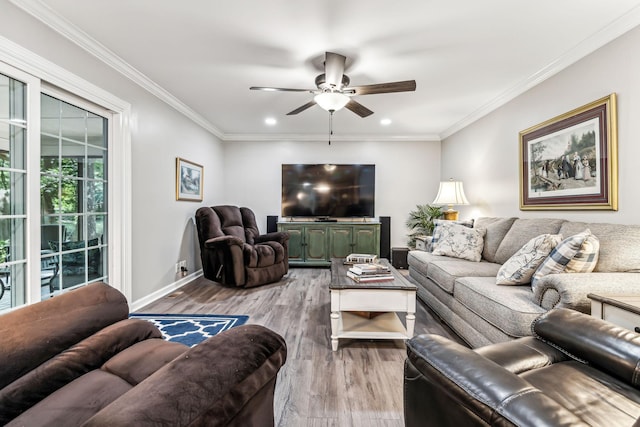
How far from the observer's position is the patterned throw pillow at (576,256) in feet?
6.06

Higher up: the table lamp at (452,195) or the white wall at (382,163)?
the white wall at (382,163)

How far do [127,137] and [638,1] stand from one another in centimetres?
397

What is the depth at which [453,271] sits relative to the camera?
8.56 feet

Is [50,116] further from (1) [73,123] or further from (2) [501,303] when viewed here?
(2) [501,303]

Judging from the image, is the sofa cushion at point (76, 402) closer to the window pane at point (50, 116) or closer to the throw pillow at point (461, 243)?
the window pane at point (50, 116)

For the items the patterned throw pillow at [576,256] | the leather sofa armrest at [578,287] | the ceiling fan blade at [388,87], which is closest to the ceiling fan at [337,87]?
the ceiling fan blade at [388,87]

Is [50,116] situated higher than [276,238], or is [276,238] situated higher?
[50,116]

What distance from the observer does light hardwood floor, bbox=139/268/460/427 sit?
154 centimetres

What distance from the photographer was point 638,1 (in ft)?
6.15

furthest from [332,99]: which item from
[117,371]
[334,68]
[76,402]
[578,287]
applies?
[76,402]

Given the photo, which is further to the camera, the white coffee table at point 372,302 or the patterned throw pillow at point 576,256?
the white coffee table at point 372,302

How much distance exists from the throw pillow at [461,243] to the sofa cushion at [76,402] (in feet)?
10.0

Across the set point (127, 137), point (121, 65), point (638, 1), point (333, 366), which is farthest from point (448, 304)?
point (121, 65)

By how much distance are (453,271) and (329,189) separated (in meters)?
2.94
